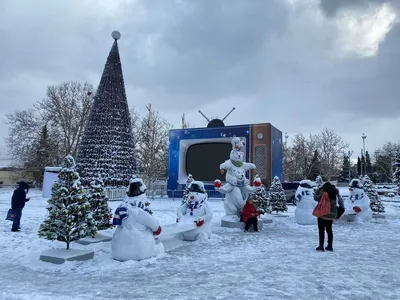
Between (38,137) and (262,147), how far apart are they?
2423 cm

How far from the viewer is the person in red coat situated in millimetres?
10367

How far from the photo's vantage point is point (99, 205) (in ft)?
28.7

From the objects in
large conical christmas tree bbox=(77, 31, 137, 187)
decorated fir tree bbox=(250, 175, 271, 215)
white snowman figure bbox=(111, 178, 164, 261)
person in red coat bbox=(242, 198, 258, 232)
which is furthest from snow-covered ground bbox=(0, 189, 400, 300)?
large conical christmas tree bbox=(77, 31, 137, 187)

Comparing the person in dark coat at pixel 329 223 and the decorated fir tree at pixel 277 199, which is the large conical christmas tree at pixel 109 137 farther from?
the person in dark coat at pixel 329 223

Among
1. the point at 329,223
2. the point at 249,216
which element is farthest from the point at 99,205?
the point at 329,223

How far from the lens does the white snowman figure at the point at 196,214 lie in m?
8.52

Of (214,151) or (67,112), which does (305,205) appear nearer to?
(214,151)

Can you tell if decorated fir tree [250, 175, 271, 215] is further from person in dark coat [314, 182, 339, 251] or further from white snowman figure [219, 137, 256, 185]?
person in dark coat [314, 182, 339, 251]

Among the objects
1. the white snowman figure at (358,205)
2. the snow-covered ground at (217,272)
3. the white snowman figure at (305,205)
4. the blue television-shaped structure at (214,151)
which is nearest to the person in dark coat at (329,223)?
the snow-covered ground at (217,272)

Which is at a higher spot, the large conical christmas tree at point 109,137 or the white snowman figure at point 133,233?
the large conical christmas tree at point 109,137

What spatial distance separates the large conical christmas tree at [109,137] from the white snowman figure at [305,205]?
39.5 feet

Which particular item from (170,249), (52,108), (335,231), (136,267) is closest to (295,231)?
(335,231)

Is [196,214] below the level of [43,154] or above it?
below

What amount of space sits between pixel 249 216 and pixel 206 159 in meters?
14.9
